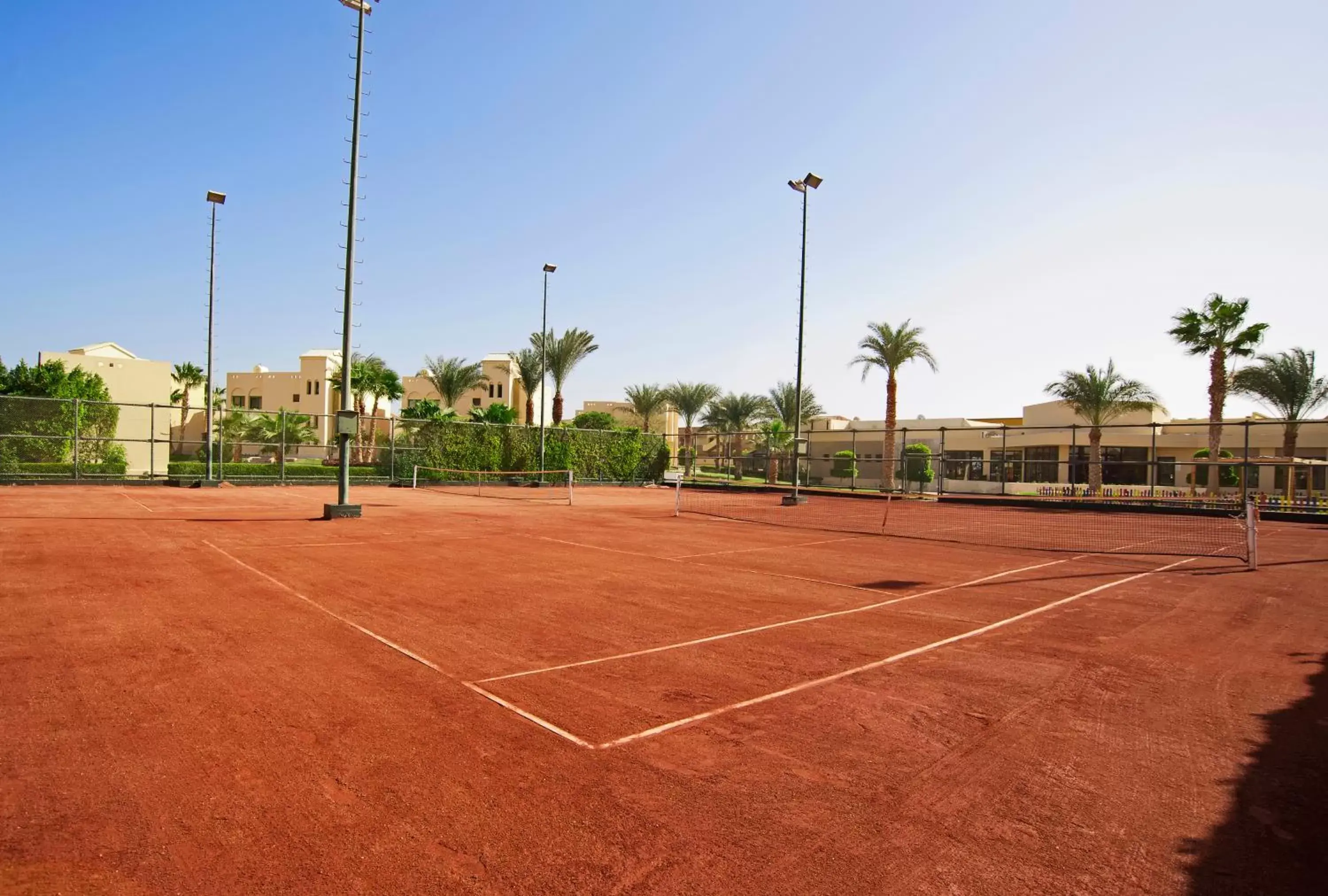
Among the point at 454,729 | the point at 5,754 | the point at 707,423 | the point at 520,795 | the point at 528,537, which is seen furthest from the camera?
the point at 707,423

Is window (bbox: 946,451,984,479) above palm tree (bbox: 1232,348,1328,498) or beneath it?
beneath

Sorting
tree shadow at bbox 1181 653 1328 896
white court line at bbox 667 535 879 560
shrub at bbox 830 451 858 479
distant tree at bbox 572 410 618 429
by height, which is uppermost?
distant tree at bbox 572 410 618 429

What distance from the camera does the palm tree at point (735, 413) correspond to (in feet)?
189

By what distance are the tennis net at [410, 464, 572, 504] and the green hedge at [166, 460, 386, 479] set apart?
229cm

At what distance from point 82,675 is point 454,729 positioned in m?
3.06

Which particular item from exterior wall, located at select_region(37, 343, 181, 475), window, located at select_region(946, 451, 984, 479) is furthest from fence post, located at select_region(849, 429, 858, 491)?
exterior wall, located at select_region(37, 343, 181, 475)

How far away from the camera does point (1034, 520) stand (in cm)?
2188

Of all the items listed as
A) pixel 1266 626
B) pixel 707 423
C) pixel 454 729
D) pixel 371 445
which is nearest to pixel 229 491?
pixel 371 445

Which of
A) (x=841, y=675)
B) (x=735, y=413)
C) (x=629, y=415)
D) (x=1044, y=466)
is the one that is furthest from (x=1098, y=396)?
(x=629, y=415)

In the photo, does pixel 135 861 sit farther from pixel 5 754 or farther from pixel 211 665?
pixel 211 665

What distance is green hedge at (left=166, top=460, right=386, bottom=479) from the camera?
100ft

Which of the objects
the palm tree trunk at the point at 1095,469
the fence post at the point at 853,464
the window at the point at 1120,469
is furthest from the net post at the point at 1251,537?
the window at the point at 1120,469

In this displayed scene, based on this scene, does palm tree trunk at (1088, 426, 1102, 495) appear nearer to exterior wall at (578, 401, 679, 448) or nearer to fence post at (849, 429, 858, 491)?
fence post at (849, 429, 858, 491)

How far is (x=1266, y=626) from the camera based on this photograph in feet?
25.9
